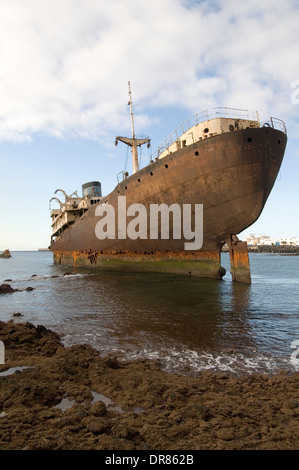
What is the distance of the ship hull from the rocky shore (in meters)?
11.1

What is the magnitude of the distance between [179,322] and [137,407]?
4546mm

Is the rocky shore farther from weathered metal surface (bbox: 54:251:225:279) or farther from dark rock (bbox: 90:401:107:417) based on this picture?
weathered metal surface (bbox: 54:251:225:279)

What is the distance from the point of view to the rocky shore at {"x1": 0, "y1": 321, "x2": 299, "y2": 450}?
8.46 feet

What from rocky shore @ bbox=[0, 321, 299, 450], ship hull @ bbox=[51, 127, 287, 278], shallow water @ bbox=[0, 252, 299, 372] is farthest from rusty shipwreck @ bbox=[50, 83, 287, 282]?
rocky shore @ bbox=[0, 321, 299, 450]

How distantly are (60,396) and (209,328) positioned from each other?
452 centimetres

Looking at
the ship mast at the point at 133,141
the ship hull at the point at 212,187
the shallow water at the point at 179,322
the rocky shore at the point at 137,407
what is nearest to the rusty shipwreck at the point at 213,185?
the ship hull at the point at 212,187

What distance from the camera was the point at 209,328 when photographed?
7.17 m

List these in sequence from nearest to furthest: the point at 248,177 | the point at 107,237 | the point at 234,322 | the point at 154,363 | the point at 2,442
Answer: the point at 2,442
the point at 154,363
the point at 234,322
the point at 248,177
the point at 107,237

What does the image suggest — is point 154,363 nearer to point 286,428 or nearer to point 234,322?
point 286,428

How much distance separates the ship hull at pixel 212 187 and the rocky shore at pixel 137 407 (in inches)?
437

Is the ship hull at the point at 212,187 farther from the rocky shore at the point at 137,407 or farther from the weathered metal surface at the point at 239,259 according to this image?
the rocky shore at the point at 137,407

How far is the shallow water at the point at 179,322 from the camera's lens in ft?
17.5
